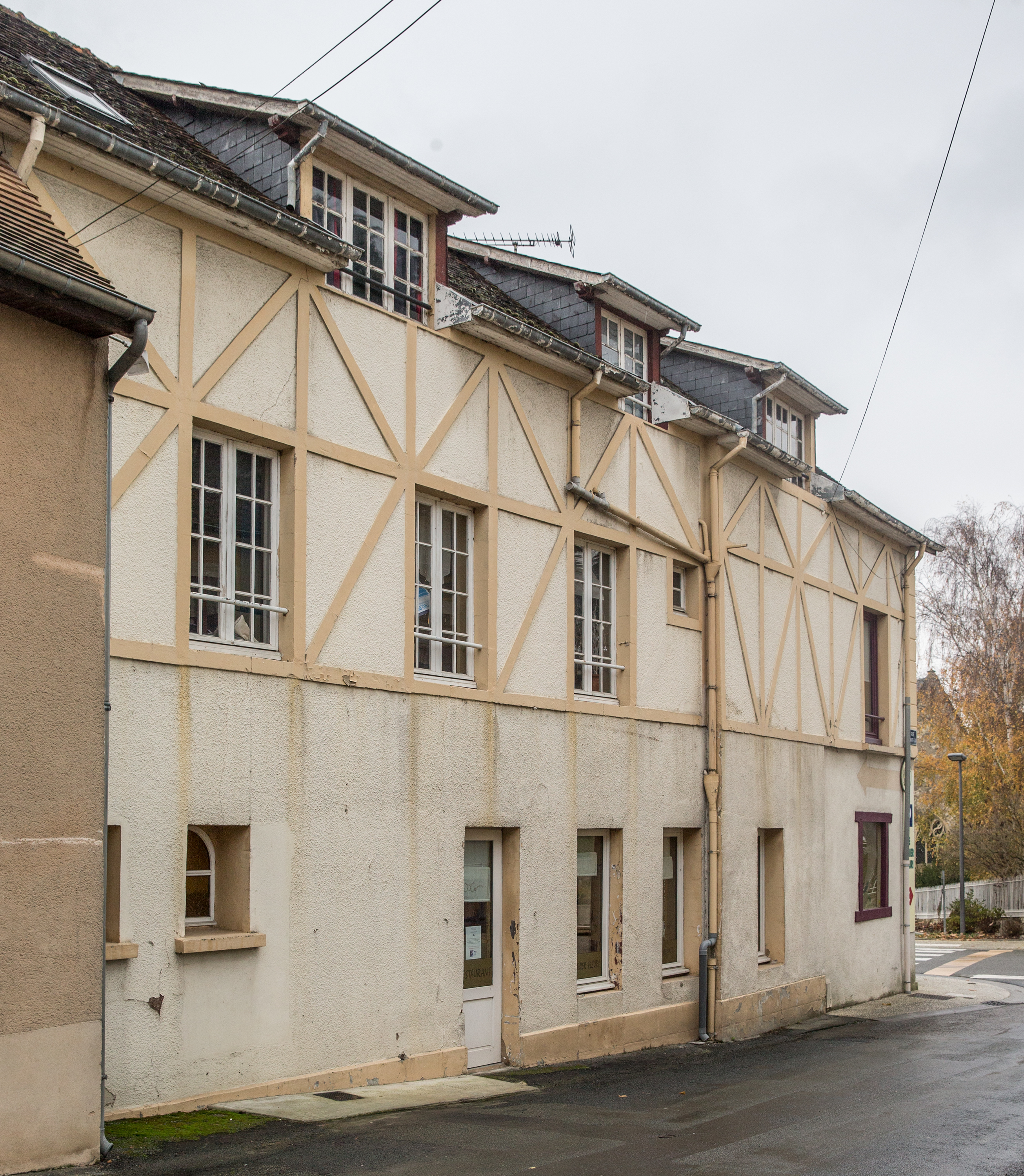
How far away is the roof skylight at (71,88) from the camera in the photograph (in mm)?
9586

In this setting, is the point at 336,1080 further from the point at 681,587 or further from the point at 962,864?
the point at 962,864

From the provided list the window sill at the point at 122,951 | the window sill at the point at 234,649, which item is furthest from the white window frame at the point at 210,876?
the window sill at the point at 234,649

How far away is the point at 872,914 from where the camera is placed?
787 inches

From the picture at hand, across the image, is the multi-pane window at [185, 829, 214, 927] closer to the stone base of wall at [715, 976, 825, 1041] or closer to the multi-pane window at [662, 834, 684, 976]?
the multi-pane window at [662, 834, 684, 976]

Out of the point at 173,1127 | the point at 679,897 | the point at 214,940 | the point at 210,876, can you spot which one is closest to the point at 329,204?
the point at 210,876

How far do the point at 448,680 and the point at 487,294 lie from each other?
4.42 meters

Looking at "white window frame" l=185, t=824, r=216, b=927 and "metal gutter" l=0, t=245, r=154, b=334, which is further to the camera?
"white window frame" l=185, t=824, r=216, b=927

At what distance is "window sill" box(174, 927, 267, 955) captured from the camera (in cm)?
878

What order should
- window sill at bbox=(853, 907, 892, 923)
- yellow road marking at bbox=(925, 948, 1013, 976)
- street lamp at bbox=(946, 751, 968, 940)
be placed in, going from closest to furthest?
window sill at bbox=(853, 907, 892, 923) → yellow road marking at bbox=(925, 948, 1013, 976) → street lamp at bbox=(946, 751, 968, 940)

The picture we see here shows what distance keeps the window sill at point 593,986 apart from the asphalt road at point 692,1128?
2.12 feet

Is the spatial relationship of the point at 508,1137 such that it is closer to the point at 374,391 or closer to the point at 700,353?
the point at 374,391

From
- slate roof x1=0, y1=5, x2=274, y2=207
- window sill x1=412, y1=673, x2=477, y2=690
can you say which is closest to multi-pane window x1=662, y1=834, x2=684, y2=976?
window sill x1=412, y1=673, x2=477, y2=690

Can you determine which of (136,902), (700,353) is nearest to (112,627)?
(136,902)

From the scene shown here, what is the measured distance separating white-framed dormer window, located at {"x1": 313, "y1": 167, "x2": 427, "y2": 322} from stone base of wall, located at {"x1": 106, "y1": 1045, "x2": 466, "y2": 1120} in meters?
6.05
